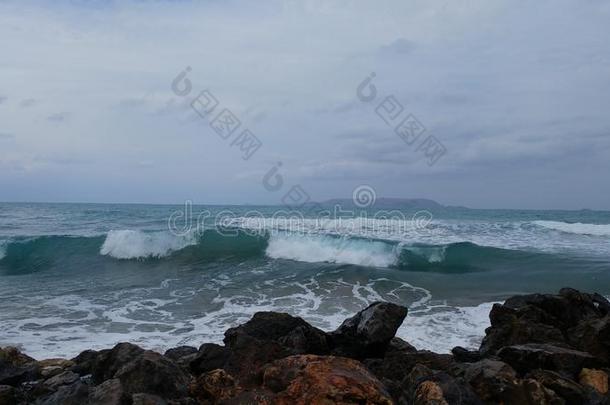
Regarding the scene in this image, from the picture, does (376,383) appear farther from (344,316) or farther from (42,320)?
(42,320)

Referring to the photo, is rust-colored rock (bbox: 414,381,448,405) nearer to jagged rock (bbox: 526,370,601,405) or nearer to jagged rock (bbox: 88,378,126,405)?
jagged rock (bbox: 526,370,601,405)

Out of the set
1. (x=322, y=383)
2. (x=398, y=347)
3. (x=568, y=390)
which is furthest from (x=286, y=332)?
(x=568, y=390)

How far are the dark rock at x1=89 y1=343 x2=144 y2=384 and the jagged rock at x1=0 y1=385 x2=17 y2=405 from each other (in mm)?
842

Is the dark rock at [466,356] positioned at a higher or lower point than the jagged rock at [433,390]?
lower

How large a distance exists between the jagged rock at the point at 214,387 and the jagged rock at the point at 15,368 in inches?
99.4

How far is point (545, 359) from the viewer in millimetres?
5199

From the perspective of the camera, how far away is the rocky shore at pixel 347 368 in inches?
149

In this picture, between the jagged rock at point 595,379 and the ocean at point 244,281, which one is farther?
the ocean at point 244,281

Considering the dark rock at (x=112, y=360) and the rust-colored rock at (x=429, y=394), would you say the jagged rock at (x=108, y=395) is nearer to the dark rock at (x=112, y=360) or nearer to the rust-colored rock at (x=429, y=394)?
the dark rock at (x=112, y=360)

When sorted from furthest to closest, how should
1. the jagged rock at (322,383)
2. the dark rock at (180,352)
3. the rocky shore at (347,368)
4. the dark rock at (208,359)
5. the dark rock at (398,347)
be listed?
1. the dark rock at (180,352)
2. the dark rock at (398,347)
3. the dark rock at (208,359)
4. the rocky shore at (347,368)
5. the jagged rock at (322,383)

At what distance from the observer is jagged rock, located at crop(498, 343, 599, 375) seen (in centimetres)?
521

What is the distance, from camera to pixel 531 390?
4340 mm

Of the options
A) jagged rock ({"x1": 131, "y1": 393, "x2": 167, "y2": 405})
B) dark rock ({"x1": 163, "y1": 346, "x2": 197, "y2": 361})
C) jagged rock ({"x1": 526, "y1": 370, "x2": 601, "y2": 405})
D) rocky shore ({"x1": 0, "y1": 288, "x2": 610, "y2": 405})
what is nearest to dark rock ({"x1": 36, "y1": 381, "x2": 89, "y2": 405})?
rocky shore ({"x1": 0, "y1": 288, "x2": 610, "y2": 405})

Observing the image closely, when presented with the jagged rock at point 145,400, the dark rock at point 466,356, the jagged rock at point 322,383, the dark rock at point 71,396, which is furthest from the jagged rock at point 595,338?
the dark rock at point 71,396
